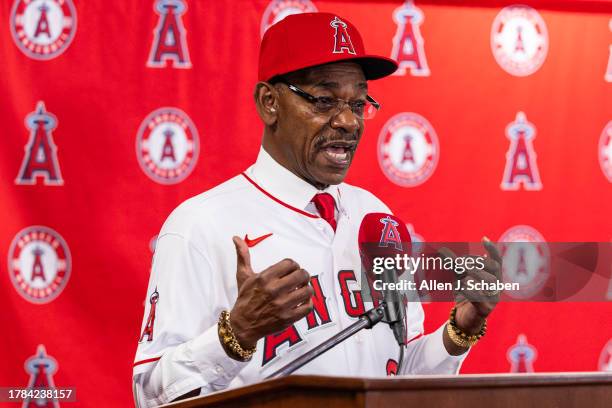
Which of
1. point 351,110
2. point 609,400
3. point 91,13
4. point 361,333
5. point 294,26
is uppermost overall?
point 91,13

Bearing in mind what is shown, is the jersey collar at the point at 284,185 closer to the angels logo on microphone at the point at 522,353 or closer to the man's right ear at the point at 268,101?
the man's right ear at the point at 268,101

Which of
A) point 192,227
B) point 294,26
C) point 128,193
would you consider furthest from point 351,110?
point 128,193

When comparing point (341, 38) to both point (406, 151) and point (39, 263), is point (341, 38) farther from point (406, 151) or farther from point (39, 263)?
point (39, 263)

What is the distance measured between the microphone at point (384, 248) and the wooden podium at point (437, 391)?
1.98 feet

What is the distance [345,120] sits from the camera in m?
2.12

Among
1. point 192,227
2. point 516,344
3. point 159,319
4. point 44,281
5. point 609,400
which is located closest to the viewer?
point 609,400

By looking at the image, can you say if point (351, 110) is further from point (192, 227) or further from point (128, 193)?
point (128, 193)

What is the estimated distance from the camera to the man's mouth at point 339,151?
7.06 feet

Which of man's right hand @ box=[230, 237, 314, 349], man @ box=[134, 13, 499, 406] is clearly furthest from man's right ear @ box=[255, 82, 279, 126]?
man's right hand @ box=[230, 237, 314, 349]

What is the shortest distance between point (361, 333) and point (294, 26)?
0.72 m

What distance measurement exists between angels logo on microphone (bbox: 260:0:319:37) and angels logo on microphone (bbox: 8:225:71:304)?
0.90m

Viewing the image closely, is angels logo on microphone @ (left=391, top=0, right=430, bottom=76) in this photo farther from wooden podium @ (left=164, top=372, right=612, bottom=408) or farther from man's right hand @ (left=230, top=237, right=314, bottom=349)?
wooden podium @ (left=164, top=372, right=612, bottom=408)

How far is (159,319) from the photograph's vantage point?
6.45 feet

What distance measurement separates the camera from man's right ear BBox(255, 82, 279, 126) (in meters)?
2.22
